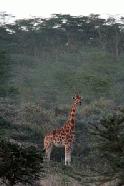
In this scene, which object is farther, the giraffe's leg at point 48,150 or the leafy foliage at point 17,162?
the giraffe's leg at point 48,150

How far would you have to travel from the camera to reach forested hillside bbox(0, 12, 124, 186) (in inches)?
521

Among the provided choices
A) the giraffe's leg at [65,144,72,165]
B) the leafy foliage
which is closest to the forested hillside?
the giraffe's leg at [65,144,72,165]

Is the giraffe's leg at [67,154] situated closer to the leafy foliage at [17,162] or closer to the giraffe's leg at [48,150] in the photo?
the giraffe's leg at [48,150]

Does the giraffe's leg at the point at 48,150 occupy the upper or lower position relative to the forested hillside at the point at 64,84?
lower

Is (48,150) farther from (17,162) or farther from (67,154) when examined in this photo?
(17,162)

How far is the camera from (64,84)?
4556 centimetres

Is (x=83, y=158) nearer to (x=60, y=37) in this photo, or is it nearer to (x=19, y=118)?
(x=19, y=118)

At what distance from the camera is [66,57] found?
204ft

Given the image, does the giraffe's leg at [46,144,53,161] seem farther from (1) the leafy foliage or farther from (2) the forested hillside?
(1) the leafy foliage

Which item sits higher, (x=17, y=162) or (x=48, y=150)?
(x=17, y=162)

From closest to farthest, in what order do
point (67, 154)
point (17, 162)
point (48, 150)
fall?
point (17, 162) → point (67, 154) → point (48, 150)

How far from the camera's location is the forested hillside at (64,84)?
13222 mm

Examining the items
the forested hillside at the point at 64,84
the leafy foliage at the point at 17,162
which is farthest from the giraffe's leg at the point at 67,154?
the leafy foliage at the point at 17,162

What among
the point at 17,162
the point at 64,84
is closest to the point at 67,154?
the point at 17,162
